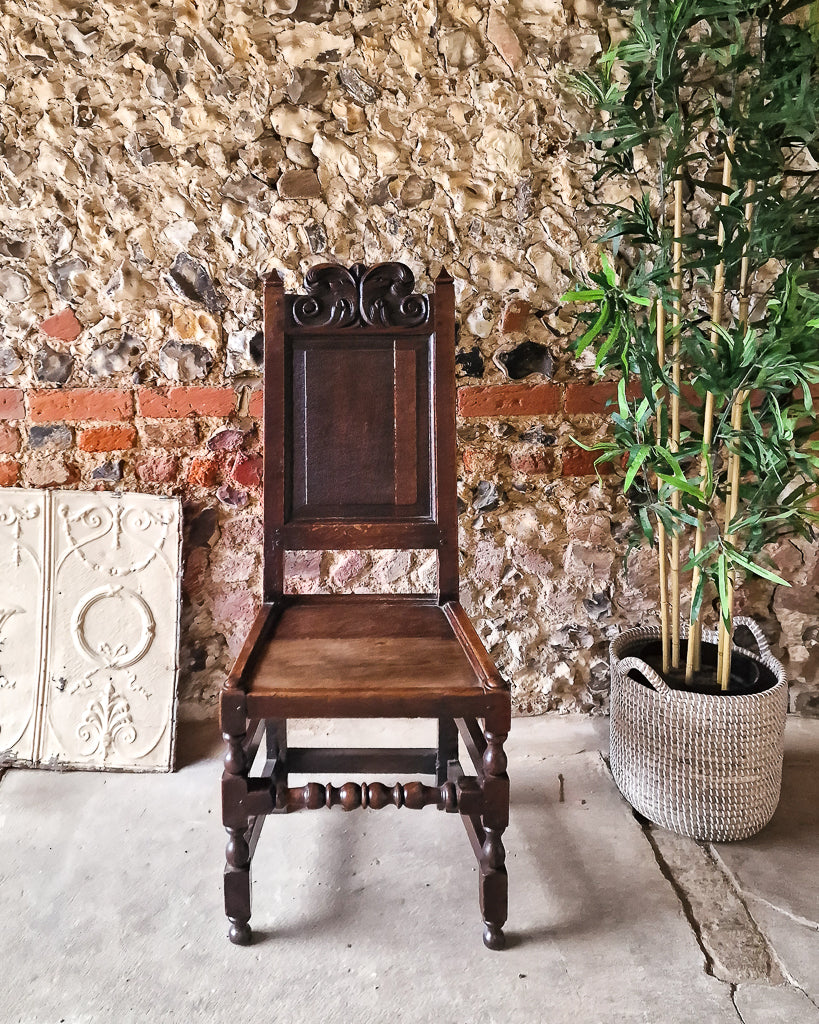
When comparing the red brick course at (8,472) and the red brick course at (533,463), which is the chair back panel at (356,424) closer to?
the red brick course at (533,463)

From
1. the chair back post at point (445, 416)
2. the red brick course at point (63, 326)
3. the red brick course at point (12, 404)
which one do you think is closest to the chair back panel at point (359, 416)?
the chair back post at point (445, 416)

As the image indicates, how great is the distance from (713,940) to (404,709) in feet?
2.52

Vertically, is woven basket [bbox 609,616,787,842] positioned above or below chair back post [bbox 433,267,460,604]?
below

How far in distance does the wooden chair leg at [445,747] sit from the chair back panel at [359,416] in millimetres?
319

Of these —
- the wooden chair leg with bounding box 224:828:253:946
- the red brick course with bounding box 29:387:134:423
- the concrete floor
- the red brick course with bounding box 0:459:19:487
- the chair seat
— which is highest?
the red brick course with bounding box 29:387:134:423

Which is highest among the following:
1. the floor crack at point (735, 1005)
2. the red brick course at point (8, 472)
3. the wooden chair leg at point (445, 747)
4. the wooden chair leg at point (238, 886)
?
the red brick course at point (8, 472)

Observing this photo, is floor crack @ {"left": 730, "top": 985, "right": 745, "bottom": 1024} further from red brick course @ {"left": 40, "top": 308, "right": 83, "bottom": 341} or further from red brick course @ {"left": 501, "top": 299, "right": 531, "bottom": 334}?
red brick course @ {"left": 40, "top": 308, "right": 83, "bottom": 341}

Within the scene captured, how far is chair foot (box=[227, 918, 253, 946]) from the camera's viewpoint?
1344 mm

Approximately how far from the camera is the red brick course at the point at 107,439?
1.94m

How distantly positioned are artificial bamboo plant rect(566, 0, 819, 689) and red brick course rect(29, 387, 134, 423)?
48.2 inches

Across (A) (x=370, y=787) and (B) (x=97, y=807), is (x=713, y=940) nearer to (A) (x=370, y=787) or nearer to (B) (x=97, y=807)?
(A) (x=370, y=787)

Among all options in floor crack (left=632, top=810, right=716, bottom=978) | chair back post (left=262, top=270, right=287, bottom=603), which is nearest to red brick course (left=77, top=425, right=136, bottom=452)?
chair back post (left=262, top=270, right=287, bottom=603)

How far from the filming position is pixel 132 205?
187 centimetres

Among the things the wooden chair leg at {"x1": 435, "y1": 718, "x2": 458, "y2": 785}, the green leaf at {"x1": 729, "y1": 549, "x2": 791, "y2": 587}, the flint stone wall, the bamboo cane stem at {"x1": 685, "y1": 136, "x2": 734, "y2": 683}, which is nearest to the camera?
the green leaf at {"x1": 729, "y1": 549, "x2": 791, "y2": 587}
